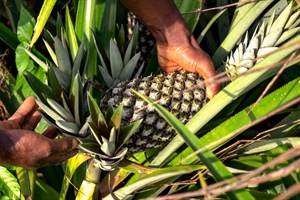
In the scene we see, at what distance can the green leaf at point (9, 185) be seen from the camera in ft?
3.62

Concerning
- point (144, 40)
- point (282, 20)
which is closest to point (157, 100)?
point (282, 20)

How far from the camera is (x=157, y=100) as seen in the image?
40.5 inches

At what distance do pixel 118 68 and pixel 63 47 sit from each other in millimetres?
142

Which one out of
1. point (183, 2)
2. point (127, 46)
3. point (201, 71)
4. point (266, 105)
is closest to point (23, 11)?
point (127, 46)

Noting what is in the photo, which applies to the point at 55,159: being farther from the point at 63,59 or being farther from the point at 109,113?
the point at 63,59

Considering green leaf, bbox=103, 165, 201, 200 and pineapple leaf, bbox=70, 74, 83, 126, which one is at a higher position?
pineapple leaf, bbox=70, 74, 83, 126

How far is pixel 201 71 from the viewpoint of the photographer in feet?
3.50

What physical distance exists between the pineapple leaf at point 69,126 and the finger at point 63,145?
27 mm

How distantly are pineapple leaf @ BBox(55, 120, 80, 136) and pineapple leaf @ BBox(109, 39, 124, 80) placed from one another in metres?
0.19

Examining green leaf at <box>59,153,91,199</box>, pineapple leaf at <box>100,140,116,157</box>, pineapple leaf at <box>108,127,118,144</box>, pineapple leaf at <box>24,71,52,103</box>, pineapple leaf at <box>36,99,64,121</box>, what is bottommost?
green leaf at <box>59,153,91,199</box>

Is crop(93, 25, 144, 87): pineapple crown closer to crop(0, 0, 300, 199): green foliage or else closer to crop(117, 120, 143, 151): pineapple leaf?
crop(0, 0, 300, 199): green foliage

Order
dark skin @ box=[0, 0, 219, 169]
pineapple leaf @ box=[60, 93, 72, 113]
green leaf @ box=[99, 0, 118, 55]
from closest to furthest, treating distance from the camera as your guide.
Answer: dark skin @ box=[0, 0, 219, 169] < pineapple leaf @ box=[60, 93, 72, 113] < green leaf @ box=[99, 0, 118, 55]

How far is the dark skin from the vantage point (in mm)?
880

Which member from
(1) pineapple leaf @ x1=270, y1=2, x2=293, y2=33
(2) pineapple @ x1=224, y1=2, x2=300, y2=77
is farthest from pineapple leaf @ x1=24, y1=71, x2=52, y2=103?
(1) pineapple leaf @ x1=270, y1=2, x2=293, y2=33
